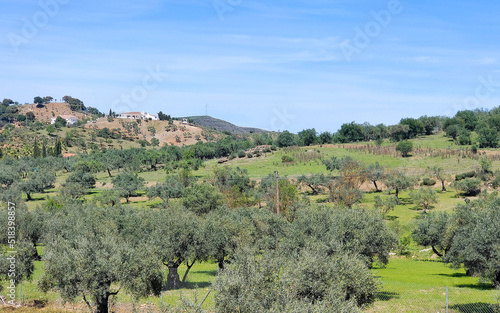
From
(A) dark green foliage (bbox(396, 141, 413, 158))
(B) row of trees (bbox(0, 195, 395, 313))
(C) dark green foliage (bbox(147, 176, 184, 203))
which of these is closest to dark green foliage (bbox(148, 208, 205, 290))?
(B) row of trees (bbox(0, 195, 395, 313))

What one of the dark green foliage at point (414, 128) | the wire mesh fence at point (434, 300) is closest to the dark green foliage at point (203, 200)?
the wire mesh fence at point (434, 300)

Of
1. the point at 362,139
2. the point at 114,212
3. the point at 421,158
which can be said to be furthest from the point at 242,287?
the point at 362,139

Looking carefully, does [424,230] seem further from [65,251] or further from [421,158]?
[421,158]

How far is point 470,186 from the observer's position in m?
85.7

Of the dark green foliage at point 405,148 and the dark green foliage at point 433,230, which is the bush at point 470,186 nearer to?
the dark green foliage at point 405,148

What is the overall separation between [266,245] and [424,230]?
734 inches

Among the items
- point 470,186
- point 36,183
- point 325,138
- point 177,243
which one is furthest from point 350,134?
point 177,243

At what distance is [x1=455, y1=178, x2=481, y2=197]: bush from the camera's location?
85.7 metres

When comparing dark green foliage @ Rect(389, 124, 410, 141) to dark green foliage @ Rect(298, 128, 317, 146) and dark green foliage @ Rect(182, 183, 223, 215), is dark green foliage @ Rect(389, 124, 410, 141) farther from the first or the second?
dark green foliage @ Rect(182, 183, 223, 215)

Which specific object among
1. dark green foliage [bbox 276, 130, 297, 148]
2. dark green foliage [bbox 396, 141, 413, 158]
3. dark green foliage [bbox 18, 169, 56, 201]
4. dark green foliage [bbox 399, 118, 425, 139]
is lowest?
dark green foliage [bbox 18, 169, 56, 201]

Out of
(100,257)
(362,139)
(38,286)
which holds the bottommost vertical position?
(38,286)

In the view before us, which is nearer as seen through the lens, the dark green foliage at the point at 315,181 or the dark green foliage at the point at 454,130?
the dark green foliage at the point at 315,181

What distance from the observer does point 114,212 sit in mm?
54375

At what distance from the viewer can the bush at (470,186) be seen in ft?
281
